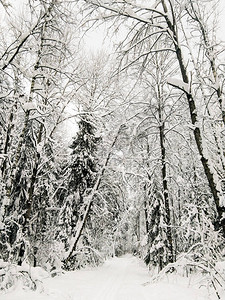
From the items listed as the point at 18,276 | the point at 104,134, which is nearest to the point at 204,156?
the point at 18,276

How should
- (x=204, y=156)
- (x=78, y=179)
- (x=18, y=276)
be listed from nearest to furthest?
(x=204, y=156)
(x=18, y=276)
(x=78, y=179)

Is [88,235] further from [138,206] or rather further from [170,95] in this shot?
[170,95]

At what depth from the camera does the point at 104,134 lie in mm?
12086

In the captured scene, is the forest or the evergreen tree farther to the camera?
the evergreen tree

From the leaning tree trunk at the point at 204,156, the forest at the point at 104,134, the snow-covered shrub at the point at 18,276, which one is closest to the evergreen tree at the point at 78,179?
the forest at the point at 104,134

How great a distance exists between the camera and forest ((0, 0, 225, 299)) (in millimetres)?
6012

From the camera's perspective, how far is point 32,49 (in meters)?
6.46

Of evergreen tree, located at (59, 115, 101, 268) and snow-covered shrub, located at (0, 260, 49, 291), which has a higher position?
evergreen tree, located at (59, 115, 101, 268)

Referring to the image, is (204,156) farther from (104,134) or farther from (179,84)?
(104,134)

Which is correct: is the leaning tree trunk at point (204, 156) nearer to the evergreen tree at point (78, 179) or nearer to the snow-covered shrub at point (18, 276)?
the snow-covered shrub at point (18, 276)

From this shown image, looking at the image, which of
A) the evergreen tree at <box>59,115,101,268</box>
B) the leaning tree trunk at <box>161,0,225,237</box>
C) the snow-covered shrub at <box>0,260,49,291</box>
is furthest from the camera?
the evergreen tree at <box>59,115,101,268</box>

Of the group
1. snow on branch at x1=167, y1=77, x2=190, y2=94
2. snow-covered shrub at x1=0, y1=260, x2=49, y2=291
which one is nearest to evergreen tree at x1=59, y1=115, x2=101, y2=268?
snow-covered shrub at x1=0, y1=260, x2=49, y2=291

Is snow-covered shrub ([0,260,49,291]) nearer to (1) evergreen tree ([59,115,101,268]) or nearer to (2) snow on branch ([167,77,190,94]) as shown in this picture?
(2) snow on branch ([167,77,190,94])

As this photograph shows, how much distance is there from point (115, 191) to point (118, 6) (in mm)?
10556
